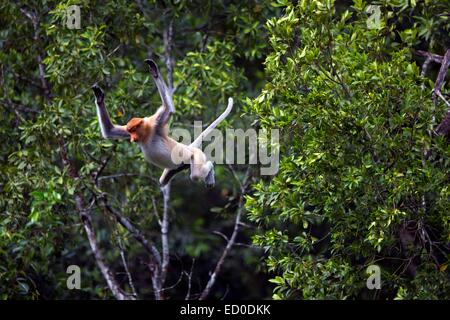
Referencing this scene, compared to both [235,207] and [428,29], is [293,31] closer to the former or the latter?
[428,29]

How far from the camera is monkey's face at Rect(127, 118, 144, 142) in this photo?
6273mm

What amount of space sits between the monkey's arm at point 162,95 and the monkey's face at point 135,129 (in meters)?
0.14

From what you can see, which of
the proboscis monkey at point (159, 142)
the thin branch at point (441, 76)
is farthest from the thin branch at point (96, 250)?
the thin branch at point (441, 76)

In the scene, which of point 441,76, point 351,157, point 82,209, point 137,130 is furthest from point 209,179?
point 82,209

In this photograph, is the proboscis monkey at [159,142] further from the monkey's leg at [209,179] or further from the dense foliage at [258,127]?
the dense foliage at [258,127]

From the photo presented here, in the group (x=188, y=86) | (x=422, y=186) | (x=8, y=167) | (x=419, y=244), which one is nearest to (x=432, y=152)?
(x=422, y=186)

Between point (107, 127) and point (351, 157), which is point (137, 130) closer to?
point (107, 127)

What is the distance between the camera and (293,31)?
22.2 ft

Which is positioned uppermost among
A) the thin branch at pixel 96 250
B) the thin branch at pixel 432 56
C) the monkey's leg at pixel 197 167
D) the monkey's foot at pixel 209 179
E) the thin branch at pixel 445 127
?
the thin branch at pixel 432 56

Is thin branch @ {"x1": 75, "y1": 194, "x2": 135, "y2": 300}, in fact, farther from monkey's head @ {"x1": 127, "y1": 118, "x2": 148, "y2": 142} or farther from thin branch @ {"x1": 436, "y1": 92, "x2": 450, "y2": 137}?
thin branch @ {"x1": 436, "y1": 92, "x2": 450, "y2": 137}

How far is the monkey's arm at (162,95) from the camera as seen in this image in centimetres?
568

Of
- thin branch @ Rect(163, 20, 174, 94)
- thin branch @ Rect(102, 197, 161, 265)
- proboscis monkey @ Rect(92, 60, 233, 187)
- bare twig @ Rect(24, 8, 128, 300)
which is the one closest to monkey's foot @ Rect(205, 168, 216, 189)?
proboscis monkey @ Rect(92, 60, 233, 187)

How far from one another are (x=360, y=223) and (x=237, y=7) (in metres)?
3.10

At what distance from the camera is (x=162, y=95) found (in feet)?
19.6
